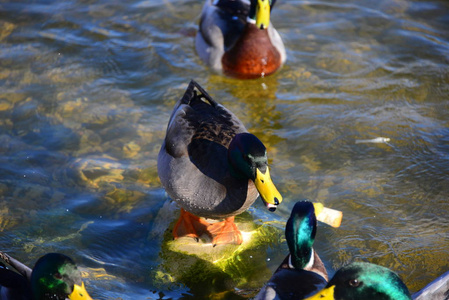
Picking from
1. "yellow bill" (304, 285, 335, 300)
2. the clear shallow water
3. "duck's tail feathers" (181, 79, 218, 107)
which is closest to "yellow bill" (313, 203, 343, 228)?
the clear shallow water

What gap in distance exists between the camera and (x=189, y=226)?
4.85 metres

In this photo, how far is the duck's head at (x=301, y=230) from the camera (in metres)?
3.77

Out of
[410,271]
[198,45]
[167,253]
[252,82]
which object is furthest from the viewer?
[198,45]

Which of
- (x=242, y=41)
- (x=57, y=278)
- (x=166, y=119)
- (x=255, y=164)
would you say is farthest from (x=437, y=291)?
(x=242, y=41)

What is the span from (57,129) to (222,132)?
87.8 inches

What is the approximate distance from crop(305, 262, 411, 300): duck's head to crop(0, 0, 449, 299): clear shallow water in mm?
1105

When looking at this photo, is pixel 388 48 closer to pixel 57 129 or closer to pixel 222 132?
pixel 222 132

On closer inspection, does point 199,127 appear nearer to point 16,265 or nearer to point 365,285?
point 16,265

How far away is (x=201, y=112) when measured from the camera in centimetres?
501

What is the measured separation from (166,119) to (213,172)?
2.02 metres

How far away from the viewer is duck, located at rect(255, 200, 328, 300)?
143 inches

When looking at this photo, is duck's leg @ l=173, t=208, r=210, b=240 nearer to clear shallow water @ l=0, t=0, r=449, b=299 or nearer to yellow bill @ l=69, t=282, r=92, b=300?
clear shallow water @ l=0, t=0, r=449, b=299

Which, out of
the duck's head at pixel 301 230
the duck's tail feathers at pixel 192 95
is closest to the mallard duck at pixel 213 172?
the duck's tail feathers at pixel 192 95

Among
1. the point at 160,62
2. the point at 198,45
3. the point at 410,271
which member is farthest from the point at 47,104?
the point at 410,271
